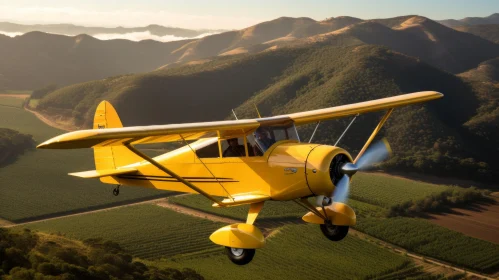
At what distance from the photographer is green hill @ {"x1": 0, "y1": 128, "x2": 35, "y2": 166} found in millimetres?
96688

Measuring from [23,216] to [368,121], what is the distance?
6998 centimetres

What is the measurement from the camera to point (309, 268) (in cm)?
5075

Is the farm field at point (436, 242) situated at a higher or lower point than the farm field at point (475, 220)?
higher

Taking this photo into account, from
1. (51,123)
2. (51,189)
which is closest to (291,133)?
(51,189)

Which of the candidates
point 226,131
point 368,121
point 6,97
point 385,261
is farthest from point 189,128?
point 6,97

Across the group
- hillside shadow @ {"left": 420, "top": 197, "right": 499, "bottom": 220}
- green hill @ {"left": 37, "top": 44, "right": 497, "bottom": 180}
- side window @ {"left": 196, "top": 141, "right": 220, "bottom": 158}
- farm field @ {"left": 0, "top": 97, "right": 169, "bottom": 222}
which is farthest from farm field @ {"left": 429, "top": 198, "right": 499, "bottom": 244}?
side window @ {"left": 196, "top": 141, "right": 220, "bottom": 158}

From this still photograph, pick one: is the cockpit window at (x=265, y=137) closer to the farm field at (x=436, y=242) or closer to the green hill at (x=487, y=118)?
the farm field at (x=436, y=242)

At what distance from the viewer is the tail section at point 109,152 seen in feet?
→ 72.2

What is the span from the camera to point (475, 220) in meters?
73.1

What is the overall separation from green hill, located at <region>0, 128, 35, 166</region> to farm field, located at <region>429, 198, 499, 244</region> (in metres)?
71.6

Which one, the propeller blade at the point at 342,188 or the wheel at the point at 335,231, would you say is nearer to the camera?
the propeller blade at the point at 342,188

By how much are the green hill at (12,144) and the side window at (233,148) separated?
85.6 meters

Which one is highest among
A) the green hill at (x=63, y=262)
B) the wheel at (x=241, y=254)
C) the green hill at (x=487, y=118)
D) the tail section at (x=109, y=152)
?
the tail section at (x=109, y=152)

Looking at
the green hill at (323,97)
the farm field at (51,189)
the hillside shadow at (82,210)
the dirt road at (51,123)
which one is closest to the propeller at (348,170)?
the hillside shadow at (82,210)
